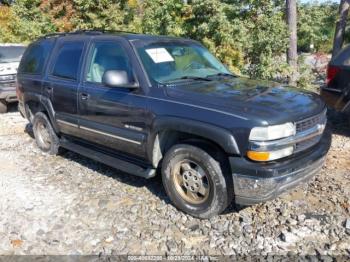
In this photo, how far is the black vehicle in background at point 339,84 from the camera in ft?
19.2

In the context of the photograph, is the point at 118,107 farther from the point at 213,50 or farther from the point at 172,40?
the point at 213,50

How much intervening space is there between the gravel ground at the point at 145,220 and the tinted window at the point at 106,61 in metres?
1.43

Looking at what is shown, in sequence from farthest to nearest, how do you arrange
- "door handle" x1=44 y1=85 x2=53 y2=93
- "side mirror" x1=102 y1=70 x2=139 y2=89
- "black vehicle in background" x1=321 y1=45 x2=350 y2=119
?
"black vehicle in background" x1=321 y1=45 x2=350 y2=119
"door handle" x1=44 y1=85 x2=53 y2=93
"side mirror" x1=102 y1=70 x2=139 y2=89

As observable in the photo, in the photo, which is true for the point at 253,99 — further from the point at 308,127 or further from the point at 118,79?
the point at 118,79

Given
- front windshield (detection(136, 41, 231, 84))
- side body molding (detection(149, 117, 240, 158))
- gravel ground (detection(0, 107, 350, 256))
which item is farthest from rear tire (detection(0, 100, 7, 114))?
side body molding (detection(149, 117, 240, 158))

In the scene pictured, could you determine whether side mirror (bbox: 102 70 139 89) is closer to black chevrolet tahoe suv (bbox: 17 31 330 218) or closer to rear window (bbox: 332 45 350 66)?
black chevrolet tahoe suv (bbox: 17 31 330 218)

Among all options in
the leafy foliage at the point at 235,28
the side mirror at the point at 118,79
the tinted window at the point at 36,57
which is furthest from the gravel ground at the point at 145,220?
the leafy foliage at the point at 235,28

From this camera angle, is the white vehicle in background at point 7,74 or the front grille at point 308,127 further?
the white vehicle in background at point 7,74

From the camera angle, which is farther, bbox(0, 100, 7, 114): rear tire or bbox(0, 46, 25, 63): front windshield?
bbox(0, 46, 25, 63): front windshield

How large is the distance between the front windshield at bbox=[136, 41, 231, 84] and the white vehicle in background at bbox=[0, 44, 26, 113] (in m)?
5.84

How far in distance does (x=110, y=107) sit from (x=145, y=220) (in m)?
1.40

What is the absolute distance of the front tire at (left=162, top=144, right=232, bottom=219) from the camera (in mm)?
3717

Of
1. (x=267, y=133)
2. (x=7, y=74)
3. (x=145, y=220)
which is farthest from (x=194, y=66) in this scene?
(x=7, y=74)

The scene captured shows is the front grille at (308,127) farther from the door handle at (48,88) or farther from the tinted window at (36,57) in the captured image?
the tinted window at (36,57)
